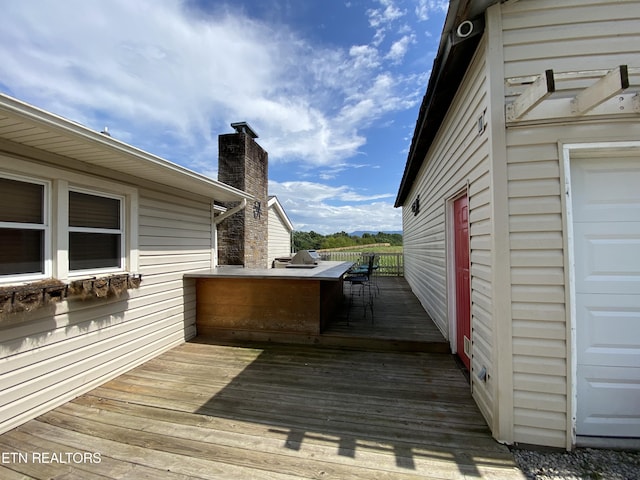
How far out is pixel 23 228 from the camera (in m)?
2.39

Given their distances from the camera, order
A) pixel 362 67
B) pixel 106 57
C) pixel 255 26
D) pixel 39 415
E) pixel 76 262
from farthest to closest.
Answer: pixel 362 67, pixel 255 26, pixel 106 57, pixel 76 262, pixel 39 415

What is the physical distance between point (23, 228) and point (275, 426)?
2.93 m

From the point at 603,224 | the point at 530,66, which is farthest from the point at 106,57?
the point at 603,224

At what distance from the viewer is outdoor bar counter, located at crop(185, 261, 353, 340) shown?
4.11 m

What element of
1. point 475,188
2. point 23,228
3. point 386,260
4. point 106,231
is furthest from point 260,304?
point 386,260

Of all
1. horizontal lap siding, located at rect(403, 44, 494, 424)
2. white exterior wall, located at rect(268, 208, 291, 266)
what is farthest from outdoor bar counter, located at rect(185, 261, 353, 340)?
white exterior wall, located at rect(268, 208, 291, 266)

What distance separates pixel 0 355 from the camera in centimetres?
218

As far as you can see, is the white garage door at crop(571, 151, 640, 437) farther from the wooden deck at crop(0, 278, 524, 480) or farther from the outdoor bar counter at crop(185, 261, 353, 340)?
the outdoor bar counter at crop(185, 261, 353, 340)

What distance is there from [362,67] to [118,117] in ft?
19.1

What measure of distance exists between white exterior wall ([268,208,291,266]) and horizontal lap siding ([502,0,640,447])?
8.94 m

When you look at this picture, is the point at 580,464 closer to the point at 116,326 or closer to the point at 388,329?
the point at 388,329

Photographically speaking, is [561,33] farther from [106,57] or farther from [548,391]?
[106,57]

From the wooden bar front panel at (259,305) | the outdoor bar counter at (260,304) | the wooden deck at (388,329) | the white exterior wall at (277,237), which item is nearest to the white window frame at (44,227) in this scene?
the outdoor bar counter at (260,304)

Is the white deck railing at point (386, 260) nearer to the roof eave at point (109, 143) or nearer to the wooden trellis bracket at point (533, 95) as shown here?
the roof eave at point (109, 143)
